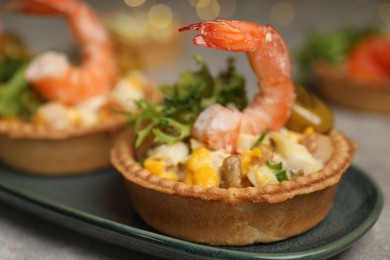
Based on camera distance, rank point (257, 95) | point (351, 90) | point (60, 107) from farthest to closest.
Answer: point (351, 90) → point (60, 107) → point (257, 95)

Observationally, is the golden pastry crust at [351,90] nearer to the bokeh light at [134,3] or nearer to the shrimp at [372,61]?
the shrimp at [372,61]

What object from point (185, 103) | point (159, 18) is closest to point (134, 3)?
point (159, 18)

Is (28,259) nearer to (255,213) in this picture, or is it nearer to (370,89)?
A: (255,213)

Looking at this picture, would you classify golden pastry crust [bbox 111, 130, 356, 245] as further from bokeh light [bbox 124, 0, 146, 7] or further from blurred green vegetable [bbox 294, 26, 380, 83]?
bokeh light [bbox 124, 0, 146, 7]

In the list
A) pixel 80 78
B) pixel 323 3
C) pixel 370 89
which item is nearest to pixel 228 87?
pixel 80 78

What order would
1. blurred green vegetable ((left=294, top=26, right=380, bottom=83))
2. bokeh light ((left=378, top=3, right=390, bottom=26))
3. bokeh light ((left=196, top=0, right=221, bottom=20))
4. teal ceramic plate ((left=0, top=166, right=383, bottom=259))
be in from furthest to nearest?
1. bokeh light ((left=196, top=0, right=221, bottom=20))
2. bokeh light ((left=378, top=3, right=390, bottom=26))
3. blurred green vegetable ((left=294, top=26, right=380, bottom=83))
4. teal ceramic plate ((left=0, top=166, right=383, bottom=259))

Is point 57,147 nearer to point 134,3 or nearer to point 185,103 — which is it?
point 185,103

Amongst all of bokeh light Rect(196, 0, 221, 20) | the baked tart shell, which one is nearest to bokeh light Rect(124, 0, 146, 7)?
bokeh light Rect(196, 0, 221, 20)
